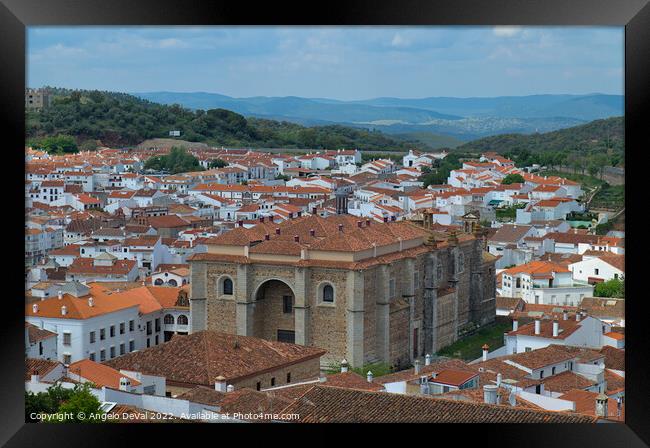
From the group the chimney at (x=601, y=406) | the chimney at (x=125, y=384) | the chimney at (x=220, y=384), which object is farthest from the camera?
the chimney at (x=220, y=384)

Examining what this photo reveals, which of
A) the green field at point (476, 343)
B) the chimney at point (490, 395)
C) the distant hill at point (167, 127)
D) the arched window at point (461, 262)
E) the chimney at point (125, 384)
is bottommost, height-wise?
the green field at point (476, 343)

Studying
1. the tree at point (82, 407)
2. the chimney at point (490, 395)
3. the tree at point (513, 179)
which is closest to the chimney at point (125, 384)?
the tree at point (82, 407)

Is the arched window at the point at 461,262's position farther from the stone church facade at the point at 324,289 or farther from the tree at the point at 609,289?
the tree at the point at 609,289

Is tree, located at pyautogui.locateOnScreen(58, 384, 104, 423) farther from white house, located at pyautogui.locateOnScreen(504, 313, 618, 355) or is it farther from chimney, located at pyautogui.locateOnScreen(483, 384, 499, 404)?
white house, located at pyautogui.locateOnScreen(504, 313, 618, 355)

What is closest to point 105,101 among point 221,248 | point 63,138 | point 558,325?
point 63,138

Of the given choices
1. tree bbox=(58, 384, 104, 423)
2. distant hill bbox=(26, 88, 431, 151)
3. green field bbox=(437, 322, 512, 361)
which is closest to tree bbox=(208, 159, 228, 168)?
distant hill bbox=(26, 88, 431, 151)

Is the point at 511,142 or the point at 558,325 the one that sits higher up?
the point at 511,142

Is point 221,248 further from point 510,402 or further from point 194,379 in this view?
point 510,402
